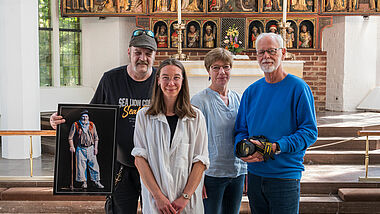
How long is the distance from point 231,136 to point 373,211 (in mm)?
2877

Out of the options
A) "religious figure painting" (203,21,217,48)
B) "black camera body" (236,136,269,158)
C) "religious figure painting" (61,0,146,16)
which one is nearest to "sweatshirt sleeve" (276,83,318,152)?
"black camera body" (236,136,269,158)

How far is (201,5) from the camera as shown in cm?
938

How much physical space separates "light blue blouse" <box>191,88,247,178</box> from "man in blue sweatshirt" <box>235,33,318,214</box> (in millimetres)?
232

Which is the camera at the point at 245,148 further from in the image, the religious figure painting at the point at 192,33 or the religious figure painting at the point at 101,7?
the religious figure painting at the point at 101,7

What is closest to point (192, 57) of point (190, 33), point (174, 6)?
point (190, 33)

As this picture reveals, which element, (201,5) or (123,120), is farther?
(201,5)

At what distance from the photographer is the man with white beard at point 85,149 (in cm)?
274

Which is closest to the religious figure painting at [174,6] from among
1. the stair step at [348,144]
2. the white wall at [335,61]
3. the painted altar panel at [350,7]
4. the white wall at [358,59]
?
the painted altar panel at [350,7]

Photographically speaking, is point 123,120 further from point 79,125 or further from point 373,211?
point 373,211

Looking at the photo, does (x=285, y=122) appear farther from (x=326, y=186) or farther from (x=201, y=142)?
(x=326, y=186)

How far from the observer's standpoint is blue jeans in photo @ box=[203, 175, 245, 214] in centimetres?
295

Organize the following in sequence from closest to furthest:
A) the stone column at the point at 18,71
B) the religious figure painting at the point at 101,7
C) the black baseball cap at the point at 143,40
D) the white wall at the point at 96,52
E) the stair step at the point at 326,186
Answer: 1. the black baseball cap at the point at 143,40
2. the stair step at the point at 326,186
3. the stone column at the point at 18,71
4. the religious figure painting at the point at 101,7
5. the white wall at the point at 96,52

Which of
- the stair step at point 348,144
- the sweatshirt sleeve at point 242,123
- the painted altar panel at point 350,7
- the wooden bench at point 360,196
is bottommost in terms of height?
the wooden bench at point 360,196

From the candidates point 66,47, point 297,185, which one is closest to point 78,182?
point 297,185
